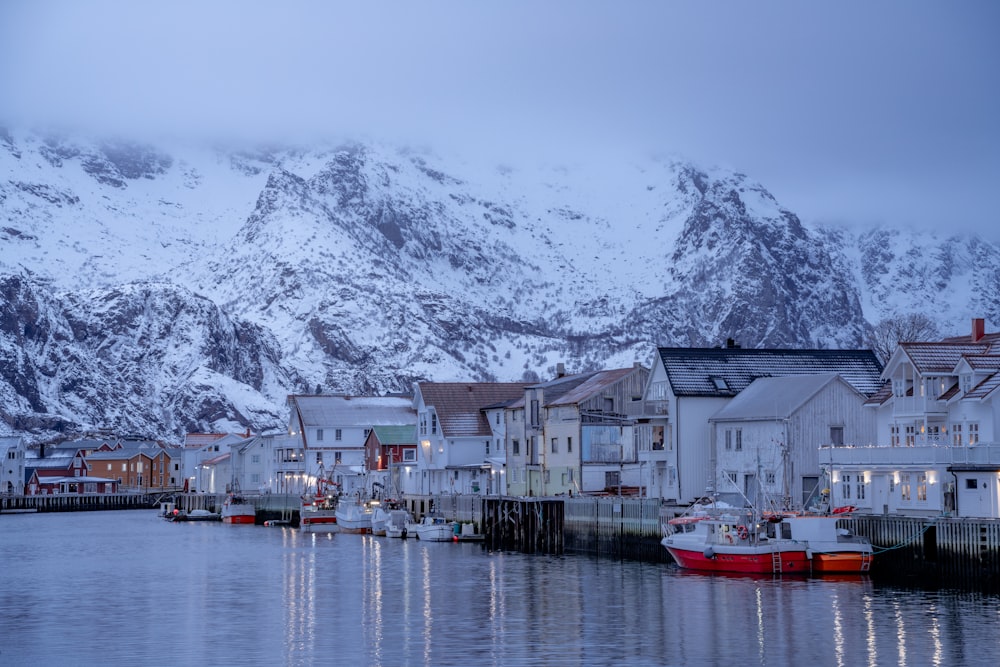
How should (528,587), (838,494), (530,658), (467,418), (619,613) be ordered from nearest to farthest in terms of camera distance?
(530,658) → (619,613) → (528,587) → (838,494) → (467,418)

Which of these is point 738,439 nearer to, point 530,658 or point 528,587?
point 528,587

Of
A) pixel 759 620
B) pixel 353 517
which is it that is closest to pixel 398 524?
pixel 353 517

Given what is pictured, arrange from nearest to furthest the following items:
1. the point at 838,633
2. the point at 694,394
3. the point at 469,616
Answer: the point at 838,633 < the point at 469,616 < the point at 694,394

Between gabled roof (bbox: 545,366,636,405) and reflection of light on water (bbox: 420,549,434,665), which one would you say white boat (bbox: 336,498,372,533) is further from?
reflection of light on water (bbox: 420,549,434,665)

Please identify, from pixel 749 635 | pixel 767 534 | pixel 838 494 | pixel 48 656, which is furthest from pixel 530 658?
pixel 838 494

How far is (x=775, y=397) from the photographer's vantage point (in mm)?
84625

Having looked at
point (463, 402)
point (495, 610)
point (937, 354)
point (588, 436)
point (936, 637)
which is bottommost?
point (936, 637)

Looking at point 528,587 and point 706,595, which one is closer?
point 706,595

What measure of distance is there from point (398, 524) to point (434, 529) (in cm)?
721

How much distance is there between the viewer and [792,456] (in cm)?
8144

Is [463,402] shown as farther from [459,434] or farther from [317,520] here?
[317,520]

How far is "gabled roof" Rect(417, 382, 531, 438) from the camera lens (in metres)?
124

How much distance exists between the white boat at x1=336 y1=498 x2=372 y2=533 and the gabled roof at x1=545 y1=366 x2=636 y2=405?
21990 millimetres

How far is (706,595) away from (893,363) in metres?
18.9
